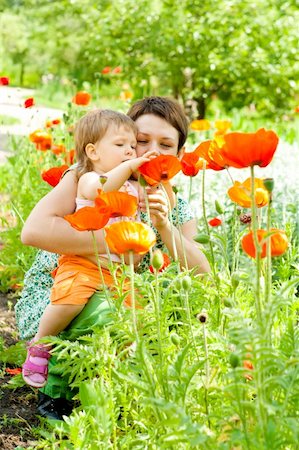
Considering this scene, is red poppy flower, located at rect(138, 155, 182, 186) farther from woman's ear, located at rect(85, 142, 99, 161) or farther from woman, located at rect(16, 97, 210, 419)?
woman's ear, located at rect(85, 142, 99, 161)

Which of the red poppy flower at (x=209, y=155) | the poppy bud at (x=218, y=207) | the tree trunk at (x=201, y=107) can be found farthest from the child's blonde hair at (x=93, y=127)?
the tree trunk at (x=201, y=107)

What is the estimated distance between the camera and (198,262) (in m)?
2.57

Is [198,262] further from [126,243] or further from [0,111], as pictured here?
[0,111]

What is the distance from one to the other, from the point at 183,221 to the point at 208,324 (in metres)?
0.75

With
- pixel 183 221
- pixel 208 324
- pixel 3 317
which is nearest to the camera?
pixel 208 324

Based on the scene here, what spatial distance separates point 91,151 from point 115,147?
0.35 ft

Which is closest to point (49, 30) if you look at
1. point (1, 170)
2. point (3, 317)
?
point (1, 170)

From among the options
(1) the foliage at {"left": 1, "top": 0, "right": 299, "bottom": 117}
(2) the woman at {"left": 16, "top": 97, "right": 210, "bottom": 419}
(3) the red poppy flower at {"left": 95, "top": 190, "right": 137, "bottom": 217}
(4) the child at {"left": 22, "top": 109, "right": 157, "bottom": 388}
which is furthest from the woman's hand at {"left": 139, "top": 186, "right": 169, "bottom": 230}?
(1) the foliage at {"left": 1, "top": 0, "right": 299, "bottom": 117}

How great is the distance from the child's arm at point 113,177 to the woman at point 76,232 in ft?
0.33

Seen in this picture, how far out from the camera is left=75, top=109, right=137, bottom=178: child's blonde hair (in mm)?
2572

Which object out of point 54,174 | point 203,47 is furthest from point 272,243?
point 203,47

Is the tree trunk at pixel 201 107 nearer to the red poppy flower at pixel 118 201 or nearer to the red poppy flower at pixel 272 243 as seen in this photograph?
the red poppy flower at pixel 118 201

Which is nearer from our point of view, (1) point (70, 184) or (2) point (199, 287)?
(2) point (199, 287)

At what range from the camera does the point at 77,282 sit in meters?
2.51
